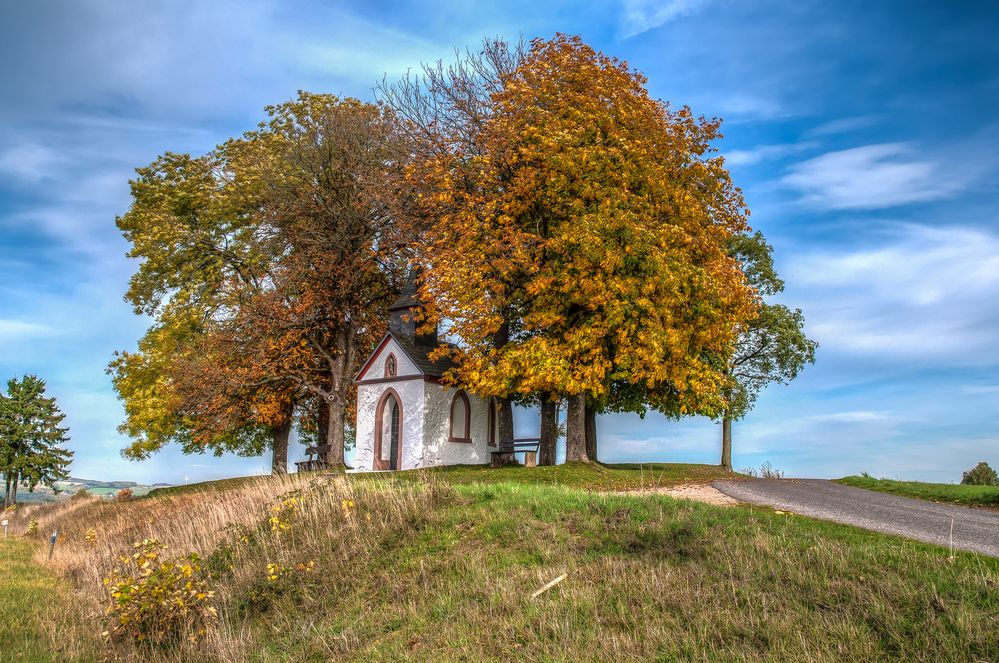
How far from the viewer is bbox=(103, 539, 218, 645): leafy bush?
10.6m

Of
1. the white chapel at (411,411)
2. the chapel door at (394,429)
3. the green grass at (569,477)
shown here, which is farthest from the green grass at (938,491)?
the chapel door at (394,429)

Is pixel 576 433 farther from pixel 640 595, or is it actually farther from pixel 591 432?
pixel 640 595

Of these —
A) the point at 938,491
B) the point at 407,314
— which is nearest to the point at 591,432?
the point at 407,314

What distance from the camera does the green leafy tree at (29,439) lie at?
152 ft

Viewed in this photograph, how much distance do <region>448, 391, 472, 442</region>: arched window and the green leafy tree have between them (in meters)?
31.5

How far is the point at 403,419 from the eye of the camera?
30047mm

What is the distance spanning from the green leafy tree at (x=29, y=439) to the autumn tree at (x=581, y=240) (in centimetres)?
3501

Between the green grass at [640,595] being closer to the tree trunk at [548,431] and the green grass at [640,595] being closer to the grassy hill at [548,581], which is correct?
the grassy hill at [548,581]

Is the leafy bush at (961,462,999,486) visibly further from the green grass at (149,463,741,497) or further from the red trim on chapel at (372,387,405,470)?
the red trim on chapel at (372,387,405,470)

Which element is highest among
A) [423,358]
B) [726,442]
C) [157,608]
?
[423,358]

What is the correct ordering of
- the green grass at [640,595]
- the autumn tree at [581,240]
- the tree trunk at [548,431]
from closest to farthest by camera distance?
the green grass at [640,595], the autumn tree at [581,240], the tree trunk at [548,431]

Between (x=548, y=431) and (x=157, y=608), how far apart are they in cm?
1835

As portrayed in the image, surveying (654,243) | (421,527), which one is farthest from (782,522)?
(654,243)

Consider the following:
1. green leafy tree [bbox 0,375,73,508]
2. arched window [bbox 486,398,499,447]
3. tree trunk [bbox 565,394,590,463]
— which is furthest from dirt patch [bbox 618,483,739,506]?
green leafy tree [bbox 0,375,73,508]
